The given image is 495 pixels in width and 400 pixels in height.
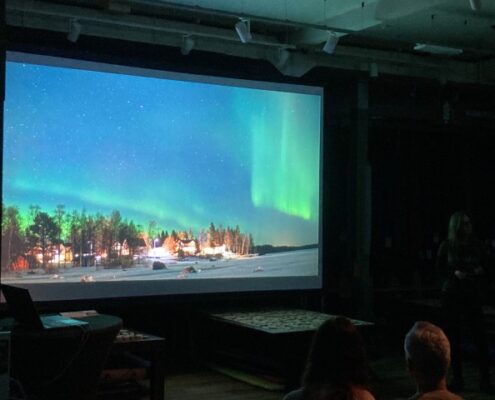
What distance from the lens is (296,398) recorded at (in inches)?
87.8

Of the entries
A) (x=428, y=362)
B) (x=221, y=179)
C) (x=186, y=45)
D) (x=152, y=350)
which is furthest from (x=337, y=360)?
(x=186, y=45)

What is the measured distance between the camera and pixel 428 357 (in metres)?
2.48

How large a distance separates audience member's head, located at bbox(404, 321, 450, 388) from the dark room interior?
2068 mm

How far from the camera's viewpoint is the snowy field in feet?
18.2

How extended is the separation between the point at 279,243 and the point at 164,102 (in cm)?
174

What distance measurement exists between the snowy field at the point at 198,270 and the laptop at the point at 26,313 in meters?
1.50

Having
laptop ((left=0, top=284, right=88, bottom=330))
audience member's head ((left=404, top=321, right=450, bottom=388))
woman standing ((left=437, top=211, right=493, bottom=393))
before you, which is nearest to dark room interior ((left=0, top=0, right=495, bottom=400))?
woman standing ((left=437, top=211, right=493, bottom=393))

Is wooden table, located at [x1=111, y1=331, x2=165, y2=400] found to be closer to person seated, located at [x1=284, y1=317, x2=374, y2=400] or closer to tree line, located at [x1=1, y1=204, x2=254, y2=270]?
tree line, located at [x1=1, y1=204, x2=254, y2=270]

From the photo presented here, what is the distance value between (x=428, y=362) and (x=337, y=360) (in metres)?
0.45

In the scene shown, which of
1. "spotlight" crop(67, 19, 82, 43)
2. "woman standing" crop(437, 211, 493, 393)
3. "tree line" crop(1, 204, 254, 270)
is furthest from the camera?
"spotlight" crop(67, 19, 82, 43)

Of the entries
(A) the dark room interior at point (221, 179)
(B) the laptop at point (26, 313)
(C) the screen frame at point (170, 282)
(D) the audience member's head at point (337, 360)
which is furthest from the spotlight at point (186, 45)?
(D) the audience member's head at point (337, 360)

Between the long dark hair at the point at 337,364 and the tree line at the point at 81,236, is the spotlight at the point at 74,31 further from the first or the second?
the long dark hair at the point at 337,364

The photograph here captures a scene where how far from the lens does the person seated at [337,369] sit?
2158mm

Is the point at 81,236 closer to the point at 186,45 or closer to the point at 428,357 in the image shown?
the point at 186,45
